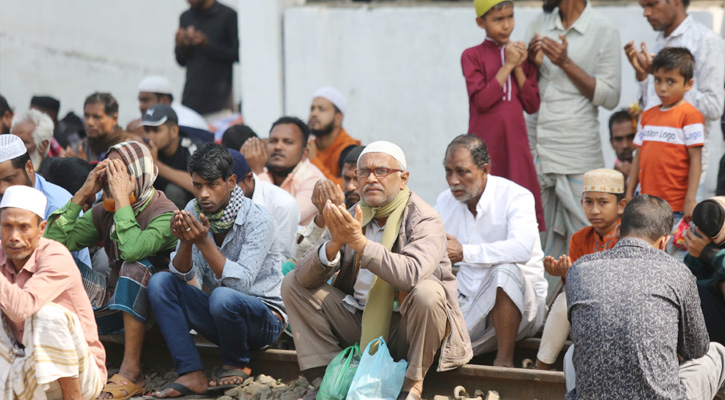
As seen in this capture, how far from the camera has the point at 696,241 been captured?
5555mm

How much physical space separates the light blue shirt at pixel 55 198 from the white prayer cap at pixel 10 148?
0.75 feet

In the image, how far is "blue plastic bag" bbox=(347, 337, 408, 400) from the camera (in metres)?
5.13

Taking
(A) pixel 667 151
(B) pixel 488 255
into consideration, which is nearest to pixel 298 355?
(B) pixel 488 255

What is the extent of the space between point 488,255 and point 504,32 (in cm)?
193

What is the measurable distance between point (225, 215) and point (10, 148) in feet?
5.47

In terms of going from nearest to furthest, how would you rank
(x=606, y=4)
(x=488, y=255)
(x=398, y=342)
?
(x=398, y=342) → (x=488, y=255) → (x=606, y=4)

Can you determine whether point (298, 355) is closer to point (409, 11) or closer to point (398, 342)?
point (398, 342)

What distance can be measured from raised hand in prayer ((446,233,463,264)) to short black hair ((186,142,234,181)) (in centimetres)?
149

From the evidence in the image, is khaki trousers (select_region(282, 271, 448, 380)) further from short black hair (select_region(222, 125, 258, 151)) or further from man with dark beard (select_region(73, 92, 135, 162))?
man with dark beard (select_region(73, 92, 135, 162))

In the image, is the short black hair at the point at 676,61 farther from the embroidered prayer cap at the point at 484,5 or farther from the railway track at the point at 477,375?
the railway track at the point at 477,375

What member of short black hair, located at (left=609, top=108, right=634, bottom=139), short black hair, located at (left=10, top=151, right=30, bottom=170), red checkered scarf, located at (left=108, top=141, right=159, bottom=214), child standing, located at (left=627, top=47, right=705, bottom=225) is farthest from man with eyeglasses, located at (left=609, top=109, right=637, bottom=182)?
short black hair, located at (left=10, top=151, right=30, bottom=170)

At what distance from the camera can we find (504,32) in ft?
23.3

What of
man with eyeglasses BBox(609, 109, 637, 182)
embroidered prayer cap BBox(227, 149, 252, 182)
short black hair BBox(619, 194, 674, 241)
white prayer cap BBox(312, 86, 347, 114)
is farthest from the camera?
white prayer cap BBox(312, 86, 347, 114)

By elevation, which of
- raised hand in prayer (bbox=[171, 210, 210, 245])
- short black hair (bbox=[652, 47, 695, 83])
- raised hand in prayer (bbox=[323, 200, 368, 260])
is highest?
short black hair (bbox=[652, 47, 695, 83])
